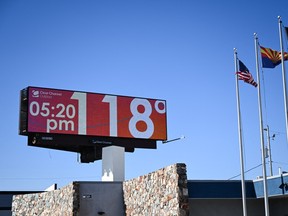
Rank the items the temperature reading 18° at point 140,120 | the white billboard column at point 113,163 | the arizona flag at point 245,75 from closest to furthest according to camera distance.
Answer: the arizona flag at point 245,75
the white billboard column at point 113,163
the temperature reading 18° at point 140,120

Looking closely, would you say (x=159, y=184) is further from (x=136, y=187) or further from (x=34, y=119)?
(x=34, y=119)

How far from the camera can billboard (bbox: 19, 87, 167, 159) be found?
33.0 metres

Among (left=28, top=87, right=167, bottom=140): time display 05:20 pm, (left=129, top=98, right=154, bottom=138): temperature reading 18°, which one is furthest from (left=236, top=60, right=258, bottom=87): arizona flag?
(left=28, top=87, right=167, bottom=140): time display 05:20 pm

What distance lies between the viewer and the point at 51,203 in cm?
2944

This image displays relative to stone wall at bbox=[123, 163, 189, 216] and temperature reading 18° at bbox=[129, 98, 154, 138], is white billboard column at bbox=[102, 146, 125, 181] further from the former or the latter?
stone wall at bbox=[123, 163, 189, 216]

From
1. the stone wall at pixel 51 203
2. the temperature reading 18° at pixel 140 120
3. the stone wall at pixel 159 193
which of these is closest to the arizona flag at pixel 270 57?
the stone wall at pixel 159 193

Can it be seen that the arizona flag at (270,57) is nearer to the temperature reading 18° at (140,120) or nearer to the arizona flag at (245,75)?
the arizona flag at (245,75)

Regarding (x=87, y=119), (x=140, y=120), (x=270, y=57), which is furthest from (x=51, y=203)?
(x=270, y=57)

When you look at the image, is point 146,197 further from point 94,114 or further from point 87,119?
point 94,114

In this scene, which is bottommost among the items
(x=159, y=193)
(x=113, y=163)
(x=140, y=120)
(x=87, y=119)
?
(x=159, y=193)

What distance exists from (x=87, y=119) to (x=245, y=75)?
12616 millimetres

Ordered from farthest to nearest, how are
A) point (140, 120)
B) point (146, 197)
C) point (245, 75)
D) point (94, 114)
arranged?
point (140, 120) → point (94, 114) → point (245, 75) → point (146, 197)

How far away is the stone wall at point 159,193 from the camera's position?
2131 centimetres

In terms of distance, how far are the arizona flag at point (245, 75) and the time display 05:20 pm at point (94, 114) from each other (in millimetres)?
11541
